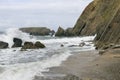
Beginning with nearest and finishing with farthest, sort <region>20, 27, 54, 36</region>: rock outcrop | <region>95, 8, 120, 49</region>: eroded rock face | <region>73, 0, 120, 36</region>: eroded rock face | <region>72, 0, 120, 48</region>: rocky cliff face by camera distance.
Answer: <region>95, 8, 120, 49</region>: eroded rock face < <region>72, 0, 120, 48</region>: rocky cliff face < <region>73, 0, 120, 36</region>: eroded rock face < <region>20, 27, 54, 36</region>: rock outcrop

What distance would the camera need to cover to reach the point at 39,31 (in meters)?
148

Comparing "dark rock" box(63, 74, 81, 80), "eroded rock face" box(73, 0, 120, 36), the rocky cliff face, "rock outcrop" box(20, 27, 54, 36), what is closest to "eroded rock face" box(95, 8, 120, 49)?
the rocky cliff face

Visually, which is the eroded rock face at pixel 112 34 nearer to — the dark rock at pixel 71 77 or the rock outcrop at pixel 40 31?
the dark rock at pixel 71 77

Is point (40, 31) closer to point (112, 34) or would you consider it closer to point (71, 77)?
point (112, 34)

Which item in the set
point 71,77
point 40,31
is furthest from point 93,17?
point 71,77

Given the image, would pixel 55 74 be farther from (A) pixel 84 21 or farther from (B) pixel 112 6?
(A) pixel 84 21

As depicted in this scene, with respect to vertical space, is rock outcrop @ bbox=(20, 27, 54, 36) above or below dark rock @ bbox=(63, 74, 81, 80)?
above

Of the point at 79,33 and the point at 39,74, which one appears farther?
the point at 79,33

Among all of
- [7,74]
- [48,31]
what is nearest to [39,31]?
[48,31]

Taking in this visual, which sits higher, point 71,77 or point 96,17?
point 96,17

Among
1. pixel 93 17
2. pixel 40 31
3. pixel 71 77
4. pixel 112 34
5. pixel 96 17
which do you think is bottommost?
pixel 71 77

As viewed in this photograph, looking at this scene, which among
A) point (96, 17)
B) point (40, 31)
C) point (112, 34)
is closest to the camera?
point (112, 34)

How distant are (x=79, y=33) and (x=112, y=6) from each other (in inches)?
839

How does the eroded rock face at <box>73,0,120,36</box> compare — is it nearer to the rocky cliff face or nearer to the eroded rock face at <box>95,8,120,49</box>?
the rocky cliff face
